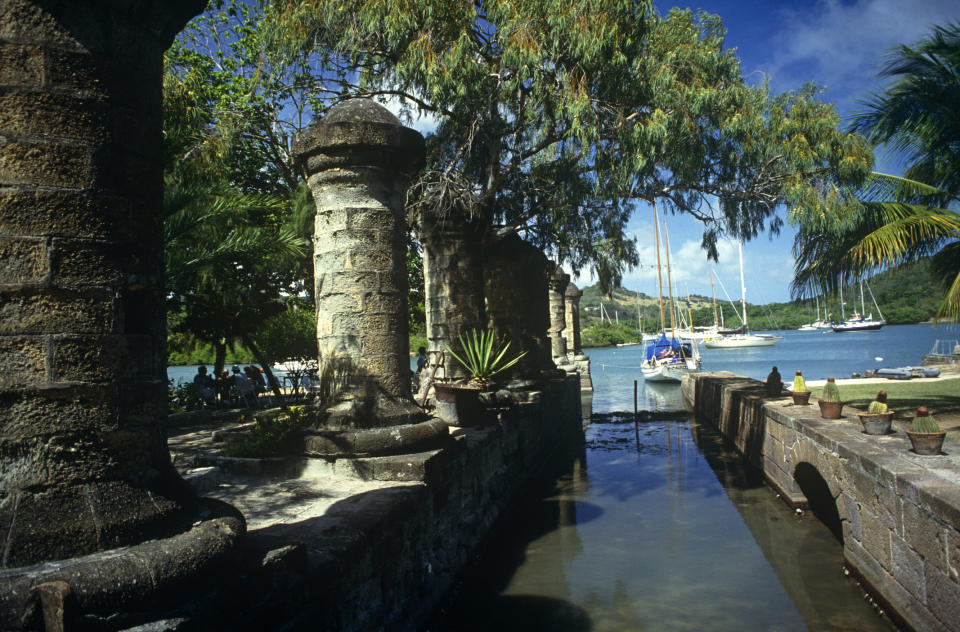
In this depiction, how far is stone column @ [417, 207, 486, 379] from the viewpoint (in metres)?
10.1

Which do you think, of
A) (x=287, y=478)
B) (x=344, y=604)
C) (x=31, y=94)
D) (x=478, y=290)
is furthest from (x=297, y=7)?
(x=344, y=604)

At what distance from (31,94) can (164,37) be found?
0.69m

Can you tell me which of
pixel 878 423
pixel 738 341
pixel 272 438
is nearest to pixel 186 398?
pixel 272 438

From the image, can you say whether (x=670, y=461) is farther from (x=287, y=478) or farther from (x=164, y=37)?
(x=164, y=37)

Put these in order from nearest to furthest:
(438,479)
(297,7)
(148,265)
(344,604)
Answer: (148,265), (344,604), (438,479), (297,7)

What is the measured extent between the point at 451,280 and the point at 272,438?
4760mm

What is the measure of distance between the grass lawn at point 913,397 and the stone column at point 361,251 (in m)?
7.35

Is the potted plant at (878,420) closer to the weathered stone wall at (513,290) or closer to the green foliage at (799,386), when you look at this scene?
the green foliage at (799,386)

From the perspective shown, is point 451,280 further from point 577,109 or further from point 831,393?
point 831,393

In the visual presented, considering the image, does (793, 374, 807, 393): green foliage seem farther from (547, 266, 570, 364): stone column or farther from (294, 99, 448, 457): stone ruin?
(547, 266, 570, 364): stone column

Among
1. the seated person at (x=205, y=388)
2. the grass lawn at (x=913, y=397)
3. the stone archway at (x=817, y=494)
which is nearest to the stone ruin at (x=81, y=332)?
the stone archway at (x=817, y=494)

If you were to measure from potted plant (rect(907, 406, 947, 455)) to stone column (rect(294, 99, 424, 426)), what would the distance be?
456cm

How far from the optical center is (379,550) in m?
3.99

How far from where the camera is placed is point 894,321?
320 ft
